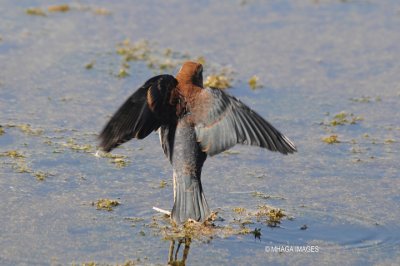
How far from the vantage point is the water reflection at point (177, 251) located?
18.6ft

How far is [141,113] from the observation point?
6004 mm

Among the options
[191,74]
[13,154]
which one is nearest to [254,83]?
[191,74]

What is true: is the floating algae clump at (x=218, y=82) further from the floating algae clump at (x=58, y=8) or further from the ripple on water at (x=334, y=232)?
the ripple on water at (x=334, y=232)

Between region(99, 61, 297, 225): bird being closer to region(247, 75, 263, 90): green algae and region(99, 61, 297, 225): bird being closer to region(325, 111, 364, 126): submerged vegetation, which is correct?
region(325, 111, 364, 126): submerged vegetation

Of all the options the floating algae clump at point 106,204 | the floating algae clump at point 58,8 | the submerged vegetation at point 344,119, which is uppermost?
the floating algae clump at point 58,8

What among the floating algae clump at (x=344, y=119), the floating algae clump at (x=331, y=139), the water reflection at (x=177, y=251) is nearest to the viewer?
the water reflection at (x=177, y=251)

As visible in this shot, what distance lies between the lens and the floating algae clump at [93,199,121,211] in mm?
6365

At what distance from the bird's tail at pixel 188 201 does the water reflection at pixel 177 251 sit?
13cm

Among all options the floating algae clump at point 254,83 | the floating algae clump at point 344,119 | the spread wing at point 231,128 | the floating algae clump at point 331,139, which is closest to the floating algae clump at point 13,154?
the spread wing at point 231,128

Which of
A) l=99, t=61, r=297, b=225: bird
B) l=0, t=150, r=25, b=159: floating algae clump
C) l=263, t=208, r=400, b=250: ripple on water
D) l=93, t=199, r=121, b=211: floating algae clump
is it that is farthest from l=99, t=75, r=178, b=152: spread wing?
l=0, t=150, r=25, b=159: floating algae clump

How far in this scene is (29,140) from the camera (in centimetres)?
751

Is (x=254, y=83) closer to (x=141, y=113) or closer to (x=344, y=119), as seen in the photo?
(x=344, y=119)

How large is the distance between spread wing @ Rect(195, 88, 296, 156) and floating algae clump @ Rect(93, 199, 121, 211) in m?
0.84

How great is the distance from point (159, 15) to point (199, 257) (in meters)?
5.56
